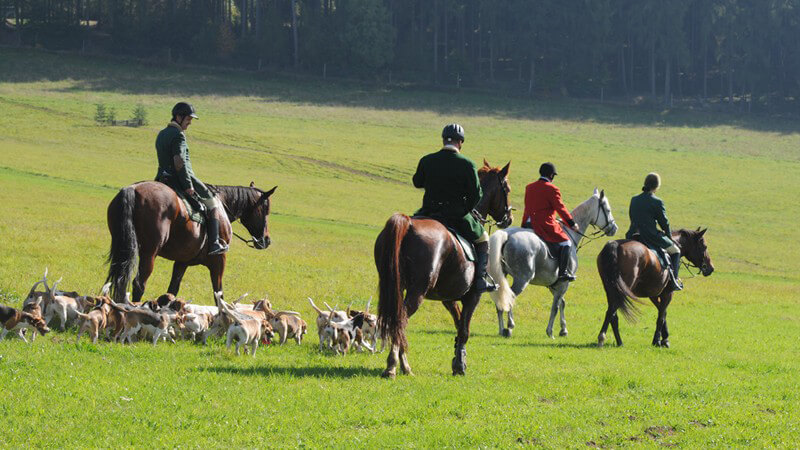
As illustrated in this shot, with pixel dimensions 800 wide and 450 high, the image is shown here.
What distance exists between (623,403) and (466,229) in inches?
123

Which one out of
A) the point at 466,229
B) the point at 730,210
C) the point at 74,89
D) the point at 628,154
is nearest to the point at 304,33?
the point at 74,89

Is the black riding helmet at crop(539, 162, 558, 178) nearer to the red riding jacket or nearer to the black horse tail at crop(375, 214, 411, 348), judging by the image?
the red riding jacket

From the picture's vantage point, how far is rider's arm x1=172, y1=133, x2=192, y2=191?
50.6 feet

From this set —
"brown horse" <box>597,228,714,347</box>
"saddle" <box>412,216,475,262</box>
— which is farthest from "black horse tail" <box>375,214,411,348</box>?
"brown horse" <box>597,228,714,347</box>

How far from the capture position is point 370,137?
7694 cm

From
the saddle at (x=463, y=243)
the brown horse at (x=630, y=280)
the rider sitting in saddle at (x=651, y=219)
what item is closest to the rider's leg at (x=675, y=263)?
the rider sitting in saddle at (x=651, y=219)

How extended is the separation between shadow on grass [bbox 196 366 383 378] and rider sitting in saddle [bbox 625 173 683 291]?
25.1 feet

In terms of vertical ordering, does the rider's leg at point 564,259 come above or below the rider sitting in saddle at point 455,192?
below

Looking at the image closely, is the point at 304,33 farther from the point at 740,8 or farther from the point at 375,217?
the point at 375,217

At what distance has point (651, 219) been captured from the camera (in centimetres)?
1855

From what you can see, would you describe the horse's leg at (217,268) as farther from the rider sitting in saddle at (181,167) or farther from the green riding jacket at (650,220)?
the green riding jacket at (650,220)

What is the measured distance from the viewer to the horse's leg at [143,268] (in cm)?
1520

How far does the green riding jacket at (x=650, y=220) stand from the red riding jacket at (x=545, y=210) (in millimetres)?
1244

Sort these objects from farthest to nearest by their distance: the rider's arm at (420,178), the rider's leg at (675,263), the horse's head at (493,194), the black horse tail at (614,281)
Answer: the rider's leg at (675,263) → the black horse tail at (614,281) → the horse's head at (493,194) → the rider's arm at (420,178)
